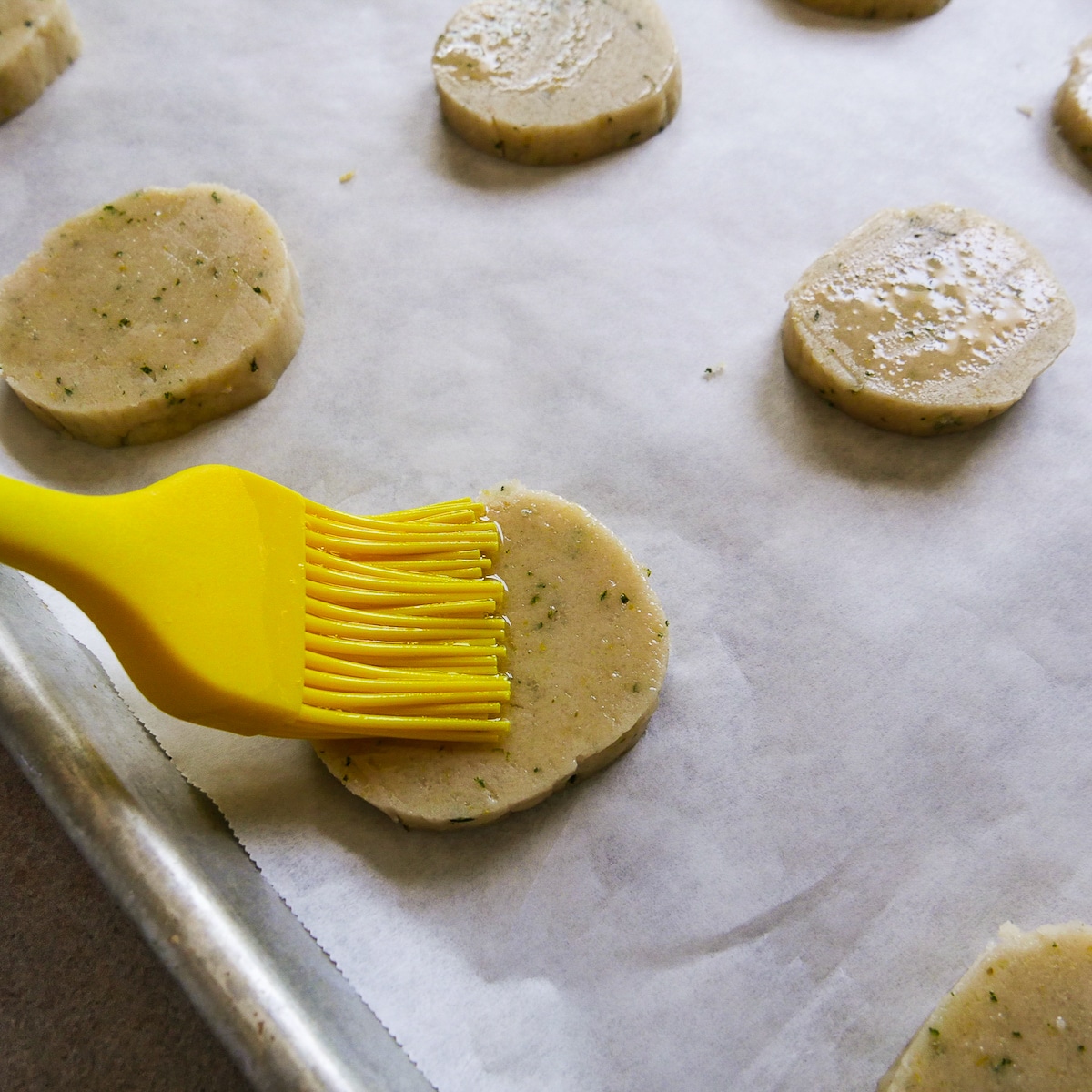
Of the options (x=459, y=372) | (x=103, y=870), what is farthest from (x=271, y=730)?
(x=459, y=372)

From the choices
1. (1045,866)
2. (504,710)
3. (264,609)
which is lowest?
(1045,866)

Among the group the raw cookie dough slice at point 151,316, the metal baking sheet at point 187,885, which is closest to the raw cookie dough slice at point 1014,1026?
the metal baking sheet at point 187,885

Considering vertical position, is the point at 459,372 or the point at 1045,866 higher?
the point at 459,372

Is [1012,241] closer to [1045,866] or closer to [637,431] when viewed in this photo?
[637,431]

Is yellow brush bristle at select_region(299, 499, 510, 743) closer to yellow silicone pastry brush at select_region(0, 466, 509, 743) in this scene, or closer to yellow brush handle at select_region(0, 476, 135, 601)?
yellow silicone pastry brush at select_region(0, 466, 509, 743)

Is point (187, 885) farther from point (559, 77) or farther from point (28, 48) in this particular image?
point (28, 48)

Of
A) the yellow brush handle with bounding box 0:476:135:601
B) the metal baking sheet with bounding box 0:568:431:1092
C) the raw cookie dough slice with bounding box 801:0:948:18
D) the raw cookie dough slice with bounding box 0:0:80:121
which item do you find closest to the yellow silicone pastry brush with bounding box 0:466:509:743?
the yellow brush handle with bounding box 0:476:135:601

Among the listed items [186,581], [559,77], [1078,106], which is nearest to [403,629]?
[186,581]
